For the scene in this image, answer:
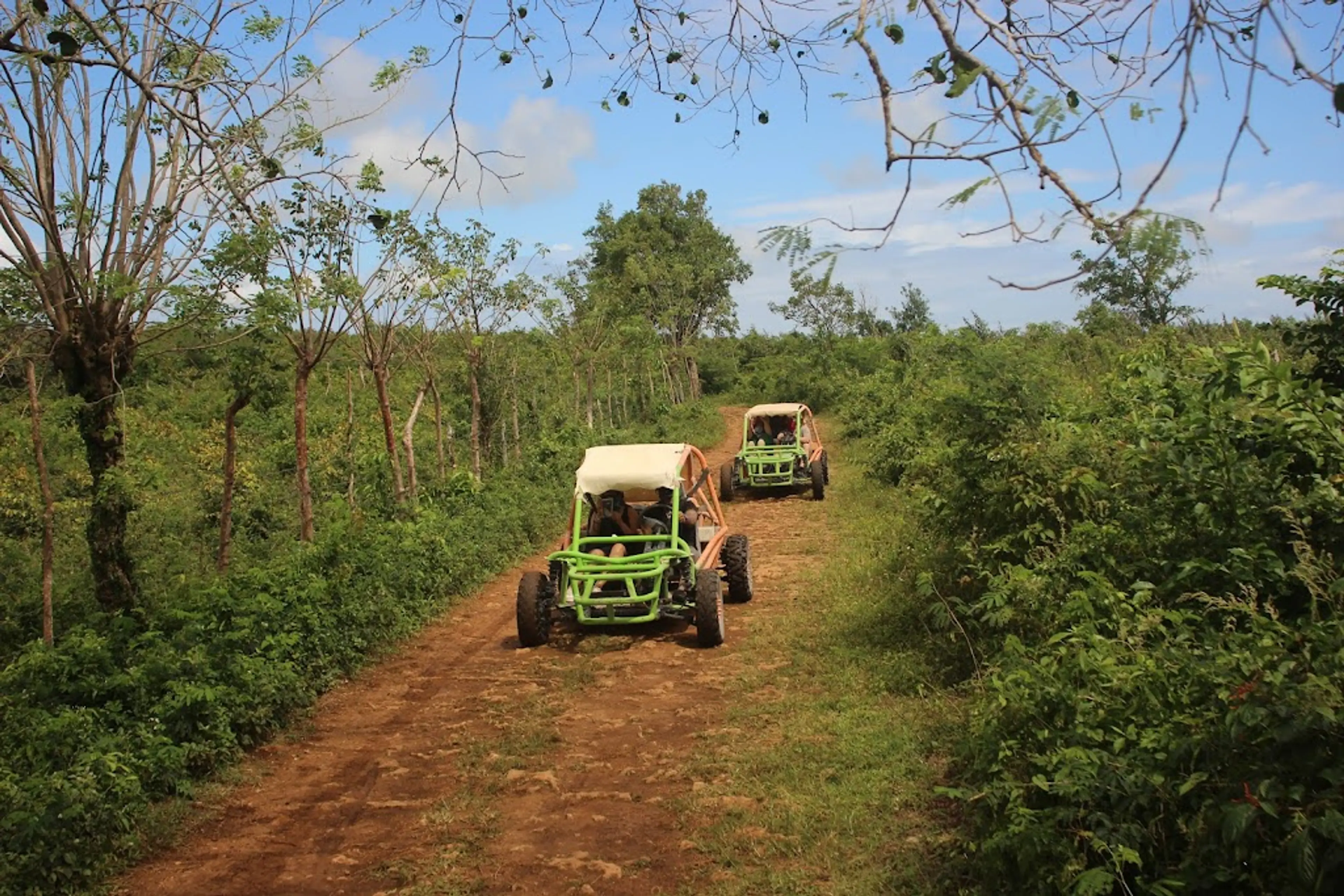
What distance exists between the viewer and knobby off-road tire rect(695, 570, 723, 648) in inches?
301

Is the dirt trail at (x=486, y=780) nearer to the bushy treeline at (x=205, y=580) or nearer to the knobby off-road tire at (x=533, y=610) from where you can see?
the knobby off-road tire at (x=533, y=610)

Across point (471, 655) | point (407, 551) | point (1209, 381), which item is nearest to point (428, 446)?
point (407, 551)

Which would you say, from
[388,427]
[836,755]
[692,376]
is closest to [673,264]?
[692,376]

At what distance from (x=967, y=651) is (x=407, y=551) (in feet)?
17.5

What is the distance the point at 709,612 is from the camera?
7.64 meters

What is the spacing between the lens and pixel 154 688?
5.77m

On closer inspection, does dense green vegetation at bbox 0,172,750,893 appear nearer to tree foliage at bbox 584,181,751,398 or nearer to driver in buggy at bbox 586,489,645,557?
driver in buggy at bbox 586,489,645,557

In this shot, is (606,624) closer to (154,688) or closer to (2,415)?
(154,688)

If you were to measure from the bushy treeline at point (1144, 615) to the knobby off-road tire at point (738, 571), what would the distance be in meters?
1.56

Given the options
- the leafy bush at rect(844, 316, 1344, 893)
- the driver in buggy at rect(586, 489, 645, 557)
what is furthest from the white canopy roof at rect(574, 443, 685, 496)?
the leafy bush at rect(844, 316, 1344, 893)

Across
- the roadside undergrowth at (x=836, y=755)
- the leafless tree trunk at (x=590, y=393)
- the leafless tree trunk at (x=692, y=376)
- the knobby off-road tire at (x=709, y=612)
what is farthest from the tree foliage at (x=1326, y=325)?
the leafless tree trunk at (x=692, y=376)

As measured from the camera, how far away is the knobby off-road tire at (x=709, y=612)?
7648 mm

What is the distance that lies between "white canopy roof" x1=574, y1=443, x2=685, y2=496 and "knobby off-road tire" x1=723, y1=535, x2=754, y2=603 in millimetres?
858

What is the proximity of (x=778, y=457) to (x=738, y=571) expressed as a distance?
649cm
